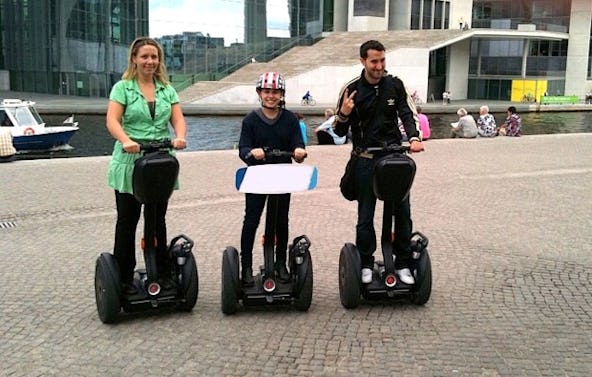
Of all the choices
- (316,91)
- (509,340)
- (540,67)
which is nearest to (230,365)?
(509,340)

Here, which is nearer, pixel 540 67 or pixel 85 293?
pixel 85 293

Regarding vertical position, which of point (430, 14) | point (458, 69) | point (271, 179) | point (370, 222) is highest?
point (430, 14)

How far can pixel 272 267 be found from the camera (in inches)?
201

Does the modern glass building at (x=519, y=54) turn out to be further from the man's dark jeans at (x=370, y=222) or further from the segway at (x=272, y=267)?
the segway at (x=272, y=267)

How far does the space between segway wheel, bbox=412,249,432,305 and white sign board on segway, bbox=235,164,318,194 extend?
3.72 ft

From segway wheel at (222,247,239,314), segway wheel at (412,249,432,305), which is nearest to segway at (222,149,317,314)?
segway wheel at (222,247,239,314)

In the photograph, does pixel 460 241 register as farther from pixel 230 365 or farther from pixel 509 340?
pixel 230 365

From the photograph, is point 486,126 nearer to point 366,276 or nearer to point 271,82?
point 366,276

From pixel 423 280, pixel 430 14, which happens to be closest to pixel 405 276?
pixel 423 280

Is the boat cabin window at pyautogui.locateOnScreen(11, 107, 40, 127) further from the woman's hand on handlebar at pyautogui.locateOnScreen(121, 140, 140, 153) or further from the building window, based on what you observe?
the building window

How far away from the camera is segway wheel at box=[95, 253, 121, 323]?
4.77 meters

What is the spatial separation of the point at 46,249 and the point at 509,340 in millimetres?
4868

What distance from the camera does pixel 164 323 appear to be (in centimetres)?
490

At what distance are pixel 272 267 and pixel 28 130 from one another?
1871 centimetres
